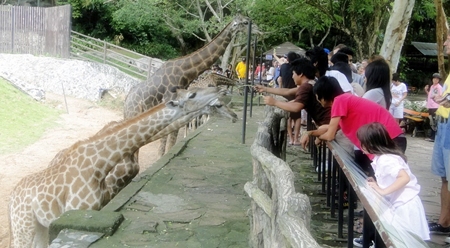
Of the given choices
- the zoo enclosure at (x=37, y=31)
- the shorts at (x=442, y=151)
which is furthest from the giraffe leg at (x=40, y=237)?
the zoo enclosure at (x=37, y=31)

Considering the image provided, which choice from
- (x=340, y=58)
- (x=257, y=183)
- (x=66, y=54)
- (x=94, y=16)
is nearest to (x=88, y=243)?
(x=257, y=183)

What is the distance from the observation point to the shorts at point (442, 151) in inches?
203

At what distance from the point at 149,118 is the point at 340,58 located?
2769 millimetres

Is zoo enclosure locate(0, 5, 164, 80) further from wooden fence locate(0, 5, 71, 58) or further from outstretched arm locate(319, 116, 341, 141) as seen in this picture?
outstretched arm locate(319, 116, 341, 141)

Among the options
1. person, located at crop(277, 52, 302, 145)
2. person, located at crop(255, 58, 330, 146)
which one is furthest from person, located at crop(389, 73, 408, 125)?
person, located at crop(255, 58, 330, 146)

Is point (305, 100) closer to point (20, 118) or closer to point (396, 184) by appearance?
point (396, 184)

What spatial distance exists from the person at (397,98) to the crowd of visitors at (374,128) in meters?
3.12

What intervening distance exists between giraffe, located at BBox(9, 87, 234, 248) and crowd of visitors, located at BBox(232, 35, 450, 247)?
5.41 feet

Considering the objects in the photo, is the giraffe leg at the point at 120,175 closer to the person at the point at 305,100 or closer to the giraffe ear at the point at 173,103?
the giraffe ear at the point at 173,103

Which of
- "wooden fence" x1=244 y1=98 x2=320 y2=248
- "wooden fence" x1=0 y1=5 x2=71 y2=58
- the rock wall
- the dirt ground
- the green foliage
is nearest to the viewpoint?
"wooden fence" x1=244 y1=98 x2=320 y2=248

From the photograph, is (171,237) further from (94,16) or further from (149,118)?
(94,16)

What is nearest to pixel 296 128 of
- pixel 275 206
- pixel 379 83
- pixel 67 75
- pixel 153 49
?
pixel 379 83

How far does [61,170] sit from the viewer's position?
19.5ft

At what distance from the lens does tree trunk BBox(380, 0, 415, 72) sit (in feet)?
Result: 31.6
